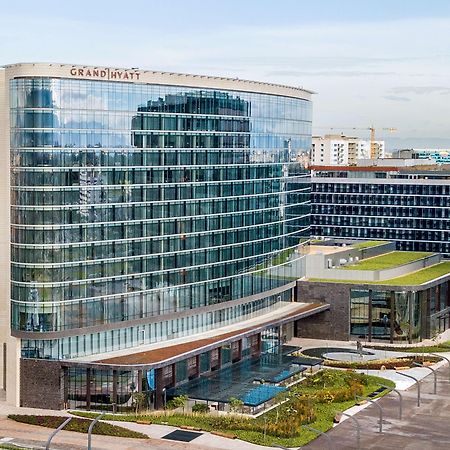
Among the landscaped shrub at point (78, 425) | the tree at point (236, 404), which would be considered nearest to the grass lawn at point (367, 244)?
the tree at point (236, 404)

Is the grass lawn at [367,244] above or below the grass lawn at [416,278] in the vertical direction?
above

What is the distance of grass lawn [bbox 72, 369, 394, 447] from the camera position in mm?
81625

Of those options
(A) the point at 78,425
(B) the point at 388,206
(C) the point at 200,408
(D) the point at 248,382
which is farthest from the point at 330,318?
(A) the point at 78,425

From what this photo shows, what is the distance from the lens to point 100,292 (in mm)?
93312

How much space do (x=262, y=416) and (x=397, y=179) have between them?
86.4m

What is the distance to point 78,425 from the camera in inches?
3280

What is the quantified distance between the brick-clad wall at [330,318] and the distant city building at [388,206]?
44837 millimetres

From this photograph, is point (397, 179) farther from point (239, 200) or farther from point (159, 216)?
point (159, 216)

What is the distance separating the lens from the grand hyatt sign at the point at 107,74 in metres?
90.1

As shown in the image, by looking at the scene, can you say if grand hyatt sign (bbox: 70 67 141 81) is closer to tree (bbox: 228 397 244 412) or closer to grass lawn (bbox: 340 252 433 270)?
tree (bbox: 228 397 244 412)

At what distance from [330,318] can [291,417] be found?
40.5m

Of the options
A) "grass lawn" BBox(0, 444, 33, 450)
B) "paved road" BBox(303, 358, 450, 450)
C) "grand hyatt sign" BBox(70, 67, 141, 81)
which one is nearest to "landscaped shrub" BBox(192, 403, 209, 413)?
"paved road" BBox(303, 358, 450, 450)

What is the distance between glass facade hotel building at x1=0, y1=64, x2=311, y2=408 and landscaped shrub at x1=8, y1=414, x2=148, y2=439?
6.73m

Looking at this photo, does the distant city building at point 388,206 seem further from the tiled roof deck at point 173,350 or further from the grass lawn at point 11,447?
the grass lawn at point 11,447
